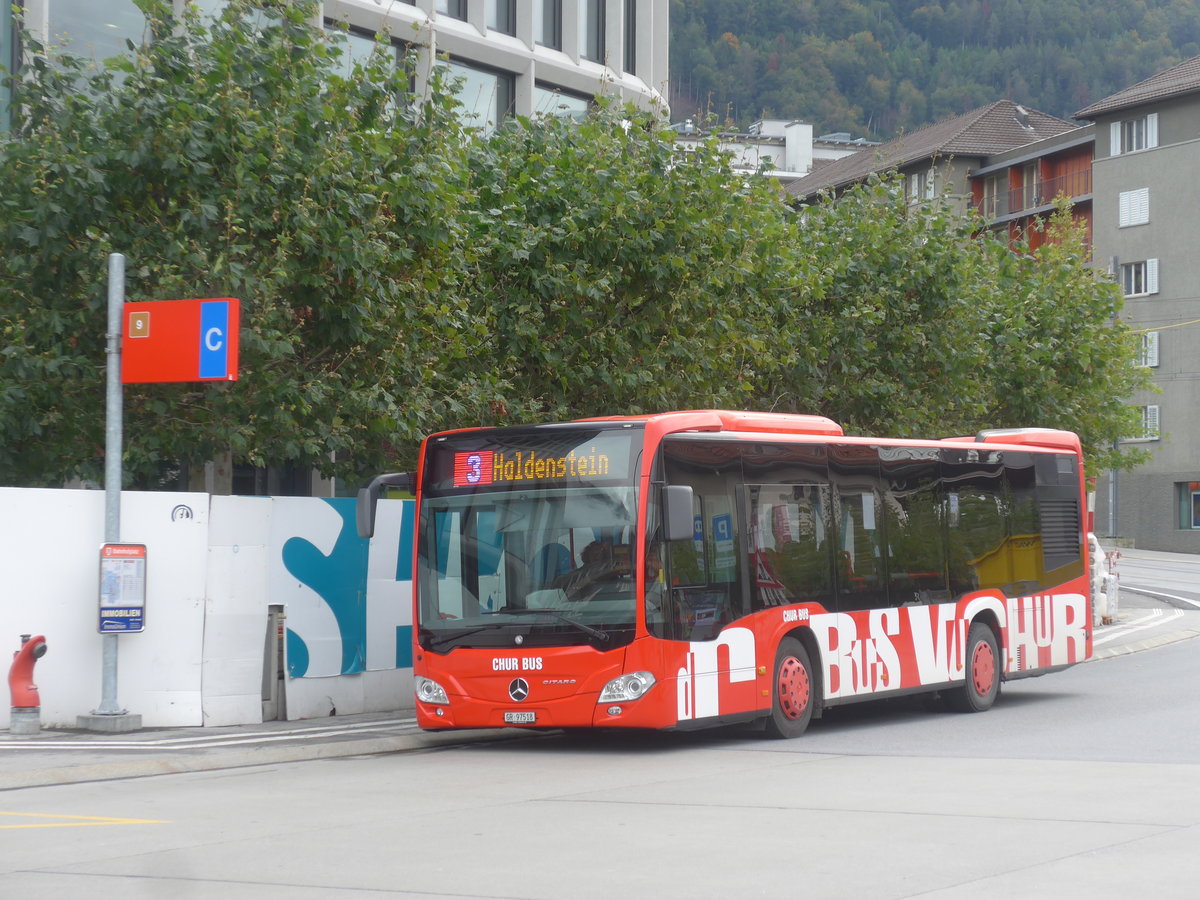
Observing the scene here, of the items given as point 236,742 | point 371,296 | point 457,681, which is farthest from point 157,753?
point 371,296

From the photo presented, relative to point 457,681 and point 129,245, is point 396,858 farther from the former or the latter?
point 129,245

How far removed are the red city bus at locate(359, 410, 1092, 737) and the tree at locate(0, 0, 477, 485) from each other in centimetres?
233

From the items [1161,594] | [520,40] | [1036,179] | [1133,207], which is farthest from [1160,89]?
[520,40]

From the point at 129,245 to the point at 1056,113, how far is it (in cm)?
14290

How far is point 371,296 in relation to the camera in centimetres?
1692

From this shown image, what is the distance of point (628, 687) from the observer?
13.6 m

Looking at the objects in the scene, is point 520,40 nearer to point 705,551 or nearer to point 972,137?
point 705,551

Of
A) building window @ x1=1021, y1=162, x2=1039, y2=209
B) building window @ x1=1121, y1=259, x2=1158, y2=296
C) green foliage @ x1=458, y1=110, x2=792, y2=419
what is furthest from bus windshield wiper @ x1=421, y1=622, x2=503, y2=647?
building window @ x1=1021, y1=162, x2=1039, y2=209

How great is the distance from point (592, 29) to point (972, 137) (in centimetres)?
5297

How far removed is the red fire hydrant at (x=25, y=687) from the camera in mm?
14453

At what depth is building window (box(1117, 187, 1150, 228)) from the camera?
70.3m

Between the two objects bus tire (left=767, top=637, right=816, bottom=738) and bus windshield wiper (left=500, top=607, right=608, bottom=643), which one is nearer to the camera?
bus windshield wiper (left=500, top=607, right=608, bottom=643)

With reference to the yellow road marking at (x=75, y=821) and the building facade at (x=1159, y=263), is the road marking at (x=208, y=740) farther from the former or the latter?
the building facade at (x=1159, y=263)

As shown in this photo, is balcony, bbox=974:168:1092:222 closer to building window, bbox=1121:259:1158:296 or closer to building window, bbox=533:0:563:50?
building window, bbox=1121:259:1158:296
